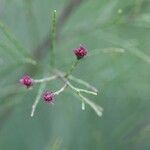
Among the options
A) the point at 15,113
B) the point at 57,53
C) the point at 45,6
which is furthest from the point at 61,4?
the point at 15,113

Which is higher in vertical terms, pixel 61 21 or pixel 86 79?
pixel 61 21

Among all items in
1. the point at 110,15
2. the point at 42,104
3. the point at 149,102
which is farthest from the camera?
the point at 42,104

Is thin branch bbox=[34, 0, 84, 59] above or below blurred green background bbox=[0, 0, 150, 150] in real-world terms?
above

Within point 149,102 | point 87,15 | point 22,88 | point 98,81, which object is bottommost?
point 149,102

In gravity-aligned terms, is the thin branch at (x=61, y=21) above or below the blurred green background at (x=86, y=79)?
above

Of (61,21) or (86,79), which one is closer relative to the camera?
(61,21)

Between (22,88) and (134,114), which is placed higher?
(22,88)

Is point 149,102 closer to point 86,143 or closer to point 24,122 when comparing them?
point 86,143

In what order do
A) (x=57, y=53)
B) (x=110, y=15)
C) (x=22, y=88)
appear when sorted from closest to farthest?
1. (x=22, y=88)
2. (x=110, y=15)
3. (x=57, y=53)
